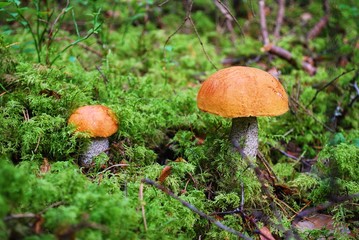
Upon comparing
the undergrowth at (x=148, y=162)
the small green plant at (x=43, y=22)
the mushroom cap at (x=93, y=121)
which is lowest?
the undergrowth at (x=148, y=162)

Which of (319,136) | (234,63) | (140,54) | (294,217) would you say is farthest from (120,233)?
(234,63)

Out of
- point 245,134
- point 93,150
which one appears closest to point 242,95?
point 245,134

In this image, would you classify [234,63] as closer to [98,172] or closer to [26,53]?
[26,53]

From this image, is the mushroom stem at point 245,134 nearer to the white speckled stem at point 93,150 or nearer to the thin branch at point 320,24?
the white speckled stem at point 93,150

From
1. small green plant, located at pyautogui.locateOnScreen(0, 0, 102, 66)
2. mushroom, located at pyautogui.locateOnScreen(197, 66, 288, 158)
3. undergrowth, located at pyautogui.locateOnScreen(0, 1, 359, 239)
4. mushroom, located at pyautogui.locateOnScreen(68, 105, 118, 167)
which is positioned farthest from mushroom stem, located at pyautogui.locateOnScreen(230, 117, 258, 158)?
small green plant, located at pyautogui.locateOnScreen(0, 0, 102, 66)

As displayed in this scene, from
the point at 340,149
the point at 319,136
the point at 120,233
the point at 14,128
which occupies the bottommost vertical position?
the point at 319,136

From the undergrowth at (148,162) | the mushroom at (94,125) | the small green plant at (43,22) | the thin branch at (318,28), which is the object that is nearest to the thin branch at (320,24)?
the thin branch at (318,28)

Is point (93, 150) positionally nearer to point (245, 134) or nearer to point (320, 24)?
point (245, 134)
